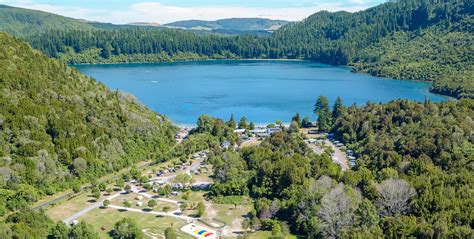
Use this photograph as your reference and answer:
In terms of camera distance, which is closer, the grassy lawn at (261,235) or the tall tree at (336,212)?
the tall tree at (336,212)

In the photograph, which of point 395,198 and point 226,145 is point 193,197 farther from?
point 226,145

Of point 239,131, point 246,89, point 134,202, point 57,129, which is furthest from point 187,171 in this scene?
point 246,89

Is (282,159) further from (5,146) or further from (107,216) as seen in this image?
(5,146)

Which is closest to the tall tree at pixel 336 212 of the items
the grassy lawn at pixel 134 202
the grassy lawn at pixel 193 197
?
the grassy lawn at pixel 193 197

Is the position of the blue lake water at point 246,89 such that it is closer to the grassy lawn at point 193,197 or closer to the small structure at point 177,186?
the small structure at point 177,186

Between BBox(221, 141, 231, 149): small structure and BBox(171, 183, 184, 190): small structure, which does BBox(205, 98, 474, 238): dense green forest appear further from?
BBox(221, 141, 231, 149): small structure

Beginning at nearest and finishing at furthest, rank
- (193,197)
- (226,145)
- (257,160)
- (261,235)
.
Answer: (261,235)
(193,197)
(257,160)
(226,145)
